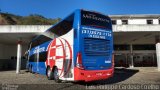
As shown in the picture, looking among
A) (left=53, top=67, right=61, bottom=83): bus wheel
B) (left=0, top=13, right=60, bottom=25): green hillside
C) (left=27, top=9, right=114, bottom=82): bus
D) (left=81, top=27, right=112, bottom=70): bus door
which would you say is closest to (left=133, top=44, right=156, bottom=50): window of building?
(left=53, top=67, right=61, bottom=83): bus wheel

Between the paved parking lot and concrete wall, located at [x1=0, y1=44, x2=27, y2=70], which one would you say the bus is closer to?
the paved parking lot

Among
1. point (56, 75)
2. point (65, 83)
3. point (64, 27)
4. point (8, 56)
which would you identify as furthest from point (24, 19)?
point (65, 83)

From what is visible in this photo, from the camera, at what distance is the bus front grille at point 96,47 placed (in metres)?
10.6

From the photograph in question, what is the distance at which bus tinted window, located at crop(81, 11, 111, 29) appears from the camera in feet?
35.2

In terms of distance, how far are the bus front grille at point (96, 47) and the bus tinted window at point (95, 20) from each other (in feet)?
2.70

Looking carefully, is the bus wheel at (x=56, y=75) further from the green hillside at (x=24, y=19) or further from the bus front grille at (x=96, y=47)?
the green hillside at (x=24, y=19)

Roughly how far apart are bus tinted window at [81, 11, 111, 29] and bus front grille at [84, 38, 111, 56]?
0.82 meters

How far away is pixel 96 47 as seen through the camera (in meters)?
10.9

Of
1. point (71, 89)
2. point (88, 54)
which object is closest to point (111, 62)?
point (88, 54)

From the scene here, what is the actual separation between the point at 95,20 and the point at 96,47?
146cm

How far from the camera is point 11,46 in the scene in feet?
112

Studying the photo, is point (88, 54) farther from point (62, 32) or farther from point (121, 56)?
point (121, 56)

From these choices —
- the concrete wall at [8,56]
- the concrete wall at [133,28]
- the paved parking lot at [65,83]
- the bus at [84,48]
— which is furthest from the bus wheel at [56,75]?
the concrete wall at [8,56]

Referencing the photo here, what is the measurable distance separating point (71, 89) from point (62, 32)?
368 centimetres
